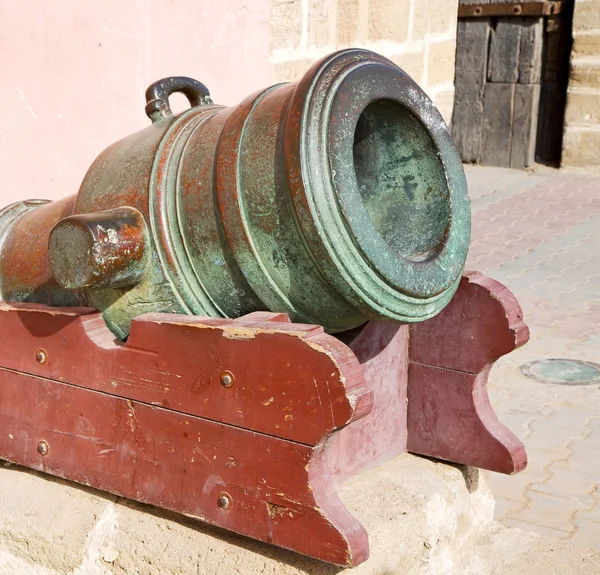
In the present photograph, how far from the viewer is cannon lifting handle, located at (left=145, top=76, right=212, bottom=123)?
256 cm

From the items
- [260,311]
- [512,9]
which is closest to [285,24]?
[260,311]

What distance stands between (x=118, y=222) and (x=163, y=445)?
499mm

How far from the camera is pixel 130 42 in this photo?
3701 mm

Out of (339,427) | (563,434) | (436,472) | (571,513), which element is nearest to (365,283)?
(339,427)

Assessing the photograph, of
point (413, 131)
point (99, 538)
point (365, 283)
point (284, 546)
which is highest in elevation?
point (413, 131)

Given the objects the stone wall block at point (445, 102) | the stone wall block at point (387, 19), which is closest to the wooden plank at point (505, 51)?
the stone wall block at point (445, 102)

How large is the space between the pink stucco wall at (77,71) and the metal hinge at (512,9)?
626 cm

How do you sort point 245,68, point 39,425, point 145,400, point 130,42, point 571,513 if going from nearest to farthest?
point 145,400, point 39,425, point 571,513, point 130,42, point 245,68

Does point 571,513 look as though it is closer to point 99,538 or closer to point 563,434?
point 563,434

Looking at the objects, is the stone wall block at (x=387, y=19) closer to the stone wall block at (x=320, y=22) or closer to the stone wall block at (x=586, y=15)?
the stone wall block at (x=320, y=22)

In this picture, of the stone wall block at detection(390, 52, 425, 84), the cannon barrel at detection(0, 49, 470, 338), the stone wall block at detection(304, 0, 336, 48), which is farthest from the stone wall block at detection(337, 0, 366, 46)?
the cannon barrel at detection(0, 49, 470, 338)

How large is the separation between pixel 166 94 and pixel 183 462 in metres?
0.96

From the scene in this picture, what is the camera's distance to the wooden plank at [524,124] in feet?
32.8

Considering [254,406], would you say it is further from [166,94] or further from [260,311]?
[166,94]
